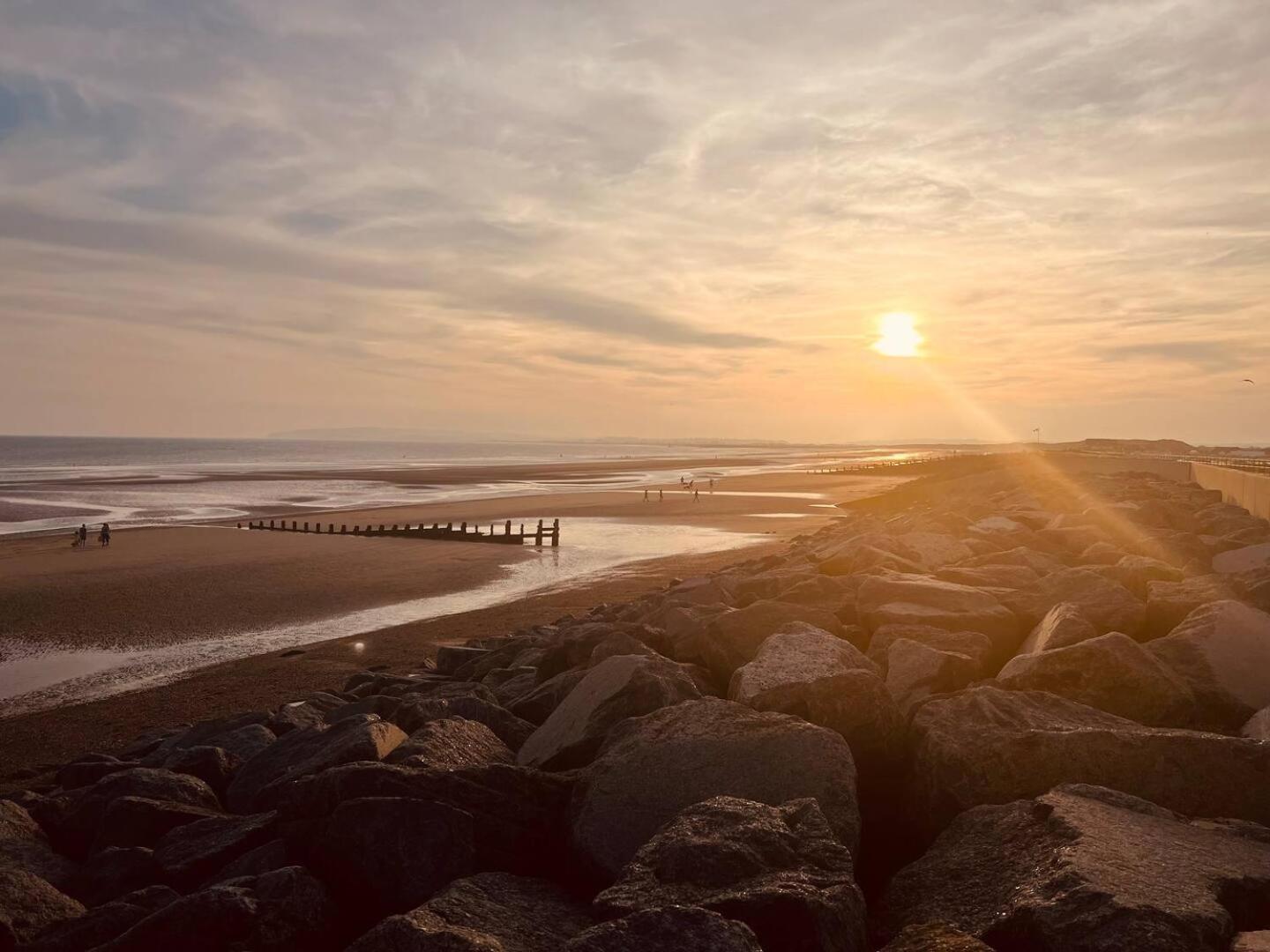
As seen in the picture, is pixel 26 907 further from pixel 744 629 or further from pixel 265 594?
pixel 265 594

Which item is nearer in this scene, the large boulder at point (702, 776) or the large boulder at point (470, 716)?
the large boulder at point (702, 776)

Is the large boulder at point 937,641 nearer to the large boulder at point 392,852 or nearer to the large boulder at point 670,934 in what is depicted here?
the large boulder at point 392,852

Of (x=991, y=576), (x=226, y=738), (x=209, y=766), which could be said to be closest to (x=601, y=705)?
(x=209, y=766)

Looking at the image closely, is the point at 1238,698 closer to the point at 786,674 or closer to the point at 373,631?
the point at 786,674

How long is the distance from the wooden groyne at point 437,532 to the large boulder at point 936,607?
23469mm

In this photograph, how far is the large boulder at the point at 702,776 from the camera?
4.47m

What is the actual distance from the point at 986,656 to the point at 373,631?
13.0 meters

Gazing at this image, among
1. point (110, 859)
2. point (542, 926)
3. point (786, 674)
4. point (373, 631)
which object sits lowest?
point (373, 631)

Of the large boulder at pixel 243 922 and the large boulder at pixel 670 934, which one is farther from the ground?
the large boulder at pixel 670 934

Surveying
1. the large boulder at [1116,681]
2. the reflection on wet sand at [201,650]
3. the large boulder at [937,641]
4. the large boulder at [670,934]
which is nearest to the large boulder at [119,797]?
the large boulder at [670,934]

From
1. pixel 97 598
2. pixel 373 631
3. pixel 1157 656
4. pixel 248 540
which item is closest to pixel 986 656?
pixel 1157 656

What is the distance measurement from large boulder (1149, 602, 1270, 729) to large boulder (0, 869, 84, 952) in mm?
6996

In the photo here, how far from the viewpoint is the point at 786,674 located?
6.04m

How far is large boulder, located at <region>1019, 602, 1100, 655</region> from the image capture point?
22.7 ft
